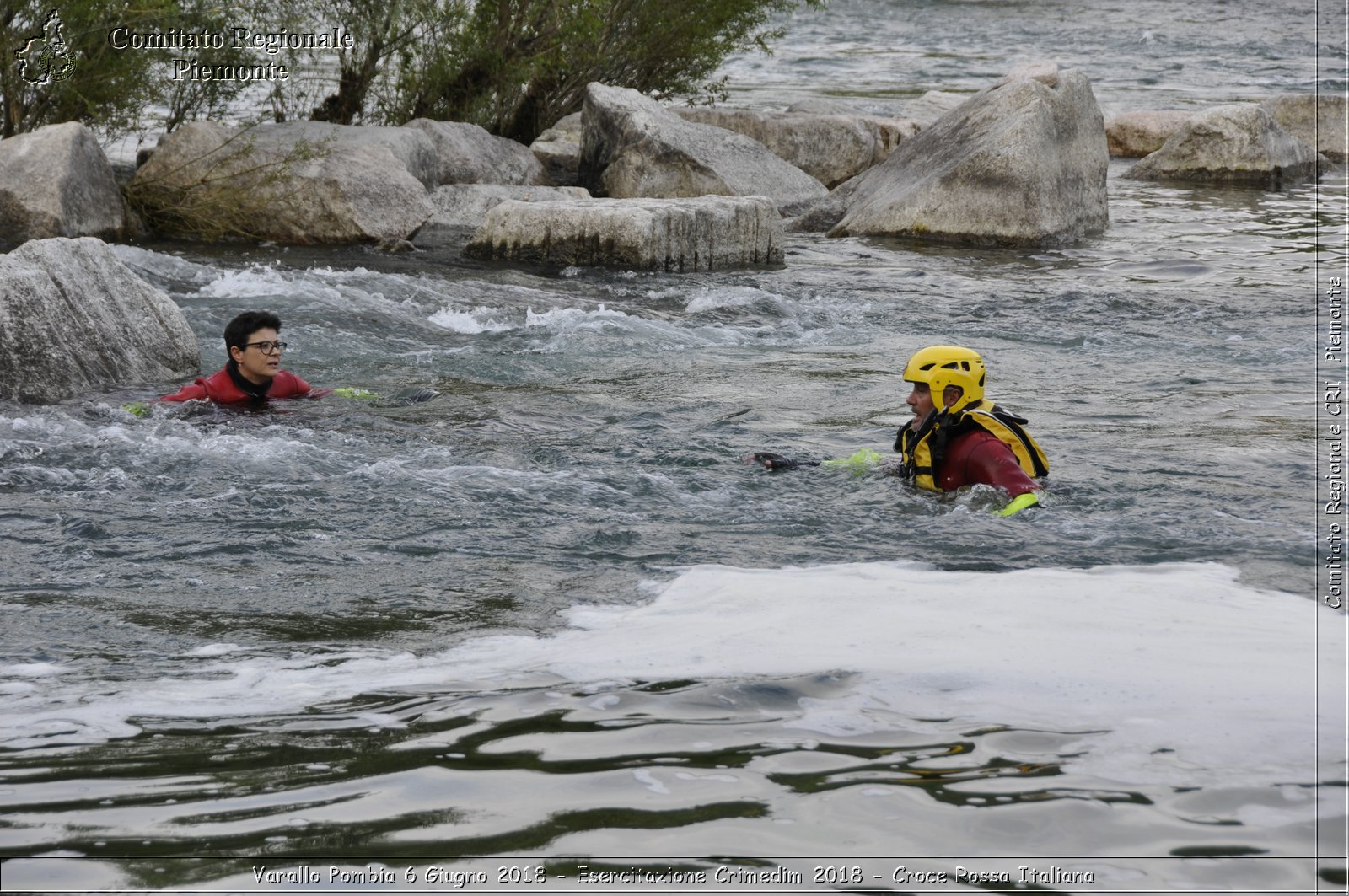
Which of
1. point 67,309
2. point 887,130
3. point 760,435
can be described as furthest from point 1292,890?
point 887,130

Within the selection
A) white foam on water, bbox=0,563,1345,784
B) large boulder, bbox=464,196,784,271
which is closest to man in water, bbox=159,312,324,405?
white foam on water, bbox=0,563,1345,784

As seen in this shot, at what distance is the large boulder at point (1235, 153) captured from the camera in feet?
66.8

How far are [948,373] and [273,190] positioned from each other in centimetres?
955

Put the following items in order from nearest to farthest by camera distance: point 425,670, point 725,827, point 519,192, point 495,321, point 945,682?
point 725,827 < point 945,682 < point 425,670 < point 495,321 < point 519,192

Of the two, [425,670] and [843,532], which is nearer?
[425,670]

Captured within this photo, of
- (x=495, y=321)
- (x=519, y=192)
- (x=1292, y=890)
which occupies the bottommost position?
(x=1292, y=890)

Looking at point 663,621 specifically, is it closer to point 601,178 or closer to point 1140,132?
point 601,178

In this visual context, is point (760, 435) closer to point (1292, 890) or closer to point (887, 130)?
point (1292, 890)

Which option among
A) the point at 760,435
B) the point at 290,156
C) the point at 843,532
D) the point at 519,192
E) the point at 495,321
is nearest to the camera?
the point at 843,532

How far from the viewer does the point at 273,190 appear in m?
14.0

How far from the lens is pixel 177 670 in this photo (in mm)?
4312

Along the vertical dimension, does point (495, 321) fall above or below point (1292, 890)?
above

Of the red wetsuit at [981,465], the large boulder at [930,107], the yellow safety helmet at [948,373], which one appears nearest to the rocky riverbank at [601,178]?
the large boulder at [930,107]

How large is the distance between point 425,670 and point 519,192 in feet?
38.3
